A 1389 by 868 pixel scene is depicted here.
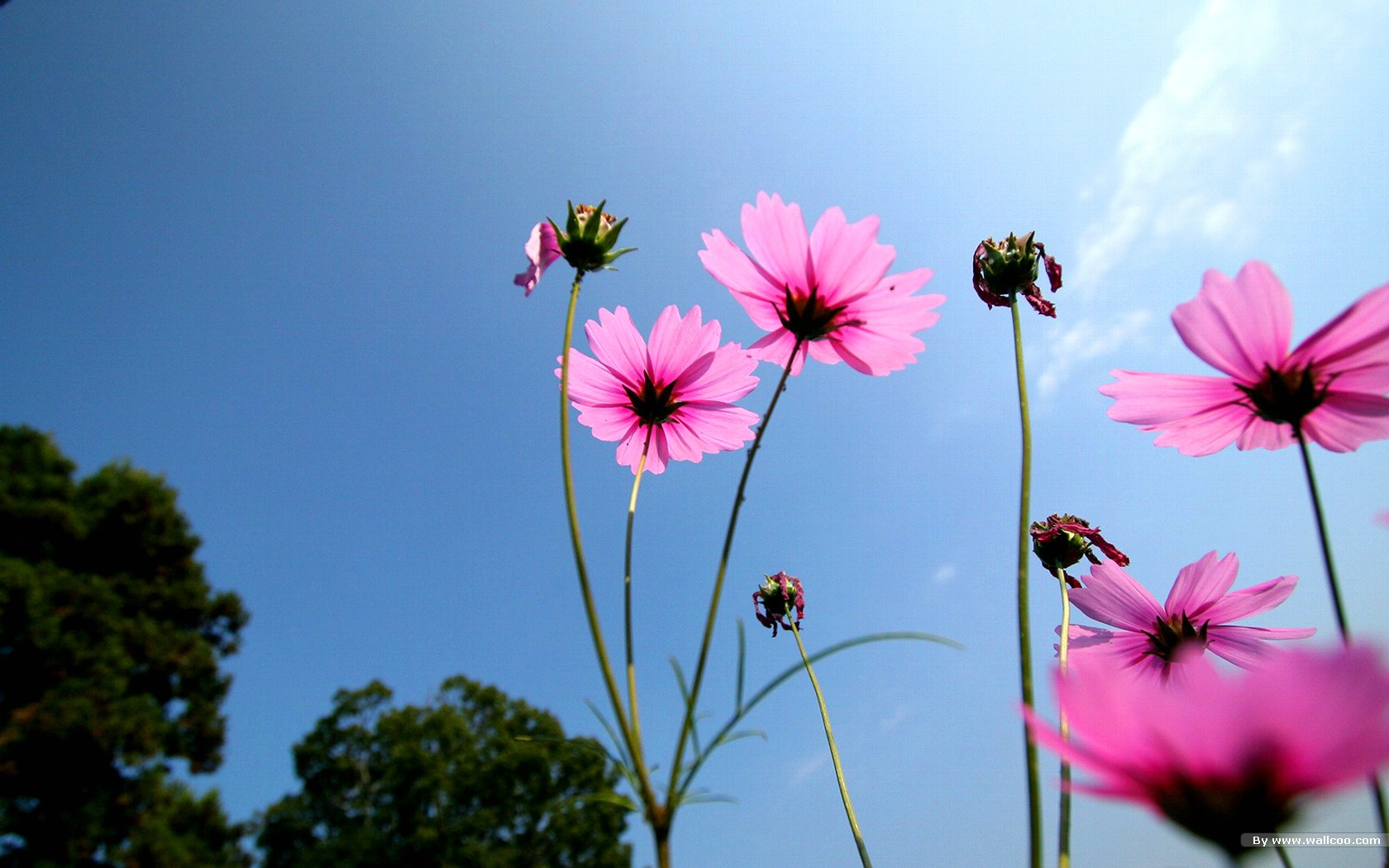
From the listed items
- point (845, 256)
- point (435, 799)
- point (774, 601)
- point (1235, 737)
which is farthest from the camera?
point (435, 799)

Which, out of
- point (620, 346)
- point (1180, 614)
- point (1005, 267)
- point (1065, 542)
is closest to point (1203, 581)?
point (1180, 614)

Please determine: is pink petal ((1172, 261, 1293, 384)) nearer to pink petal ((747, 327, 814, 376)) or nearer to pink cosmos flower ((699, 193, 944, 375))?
pink cosmos flower ((699, 193, 944, 375))

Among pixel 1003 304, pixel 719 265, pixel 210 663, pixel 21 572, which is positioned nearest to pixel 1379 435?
pixel 1003 304

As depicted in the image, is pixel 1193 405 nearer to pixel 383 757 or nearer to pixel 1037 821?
pixel 1037 821

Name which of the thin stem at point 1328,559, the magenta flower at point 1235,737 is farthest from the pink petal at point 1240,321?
the magenta flower at point 1235,737

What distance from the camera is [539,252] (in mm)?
618

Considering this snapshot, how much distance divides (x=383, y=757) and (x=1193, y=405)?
44.3ft

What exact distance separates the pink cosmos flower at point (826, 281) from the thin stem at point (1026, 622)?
10 cm

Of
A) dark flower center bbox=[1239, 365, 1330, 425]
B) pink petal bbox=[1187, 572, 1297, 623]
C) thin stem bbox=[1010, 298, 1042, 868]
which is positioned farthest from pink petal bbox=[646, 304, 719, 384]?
pink petal bbox=[1187, 572, 1297, 623]

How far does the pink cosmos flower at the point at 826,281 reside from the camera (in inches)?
21.9

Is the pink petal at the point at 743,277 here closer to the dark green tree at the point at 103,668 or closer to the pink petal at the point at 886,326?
the pink petal at the point at 886,326

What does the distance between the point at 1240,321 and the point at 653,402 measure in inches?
18.8

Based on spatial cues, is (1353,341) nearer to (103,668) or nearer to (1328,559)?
(1328,559)

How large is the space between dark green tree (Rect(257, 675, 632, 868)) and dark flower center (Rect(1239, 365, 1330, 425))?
35.5ft
